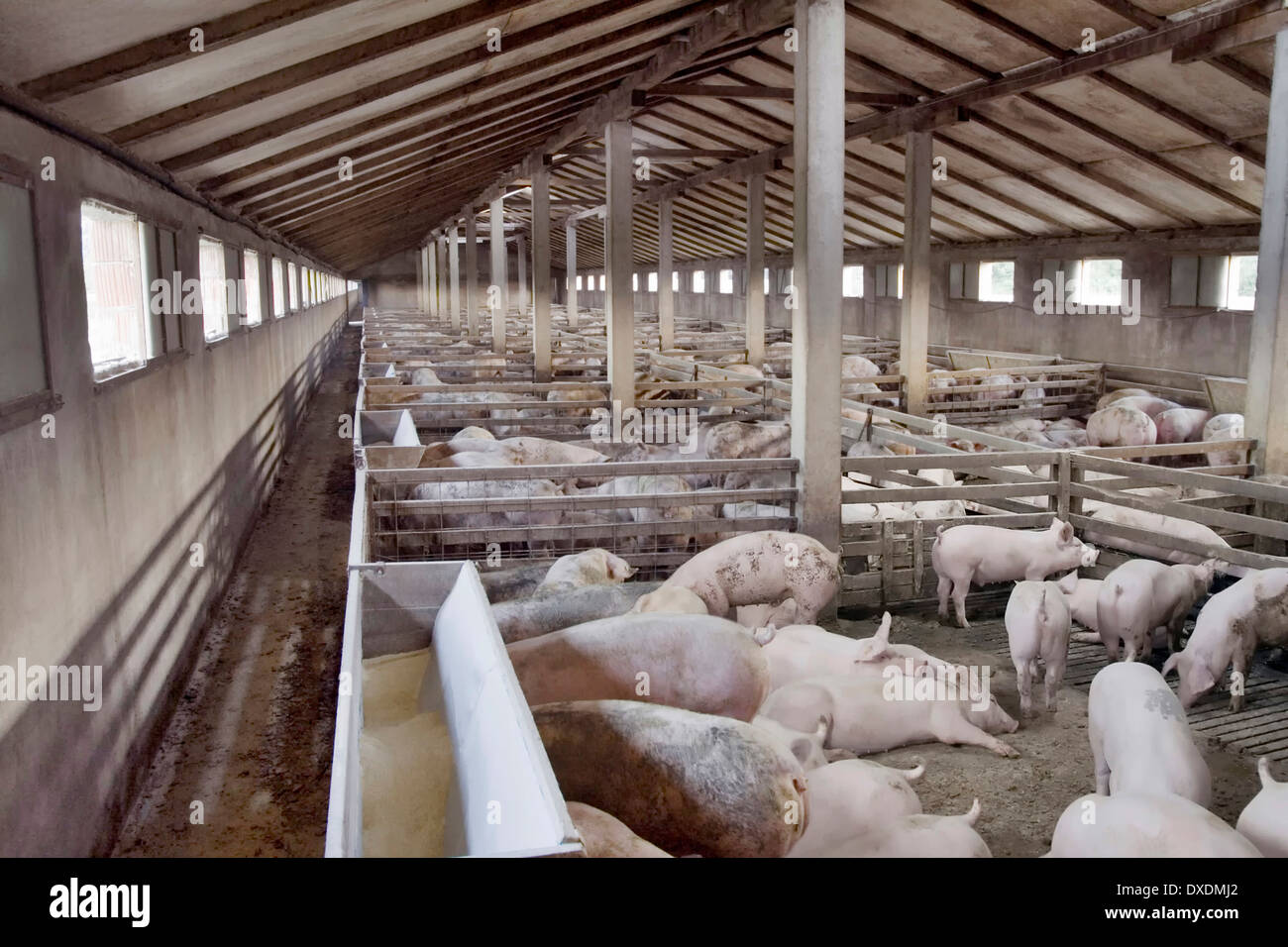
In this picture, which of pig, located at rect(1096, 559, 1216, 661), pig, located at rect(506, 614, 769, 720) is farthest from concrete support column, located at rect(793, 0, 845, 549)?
pig, located at rect(506, 614, 769, 720)

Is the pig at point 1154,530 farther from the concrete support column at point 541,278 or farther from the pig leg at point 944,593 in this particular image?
the concrete support column at point 541,278

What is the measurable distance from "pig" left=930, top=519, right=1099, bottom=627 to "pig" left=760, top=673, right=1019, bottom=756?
1918mm

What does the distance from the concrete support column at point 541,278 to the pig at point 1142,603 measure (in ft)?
35.2

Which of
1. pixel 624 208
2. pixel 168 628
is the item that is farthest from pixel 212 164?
pixel 624 208

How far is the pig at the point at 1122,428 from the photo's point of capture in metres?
12.0

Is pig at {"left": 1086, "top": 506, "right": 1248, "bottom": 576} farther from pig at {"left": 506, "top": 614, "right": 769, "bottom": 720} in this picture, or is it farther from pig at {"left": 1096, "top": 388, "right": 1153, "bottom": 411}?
pig at {"left": 1096, "top": 388, "right": 1153, "bottom": 411}

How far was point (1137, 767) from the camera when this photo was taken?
4184 mm

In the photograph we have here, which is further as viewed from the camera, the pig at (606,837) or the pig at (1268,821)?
the pig at (1268,821)

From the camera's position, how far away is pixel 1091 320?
1894cm

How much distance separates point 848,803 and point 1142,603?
3.07m

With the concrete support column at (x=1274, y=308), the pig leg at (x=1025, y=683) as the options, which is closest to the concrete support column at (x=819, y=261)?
the pig leg at (x=1025, y=683)
